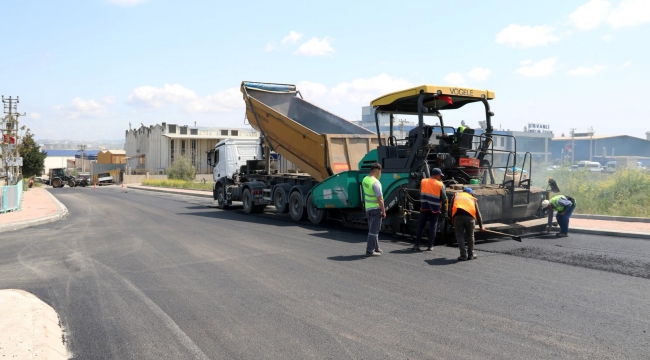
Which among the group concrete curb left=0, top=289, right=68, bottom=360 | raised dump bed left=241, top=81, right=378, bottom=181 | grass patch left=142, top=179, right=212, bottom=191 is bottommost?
concrete curb left=0, top=289, right=68, bottom=360

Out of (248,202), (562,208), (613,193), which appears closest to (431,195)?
(562,208)

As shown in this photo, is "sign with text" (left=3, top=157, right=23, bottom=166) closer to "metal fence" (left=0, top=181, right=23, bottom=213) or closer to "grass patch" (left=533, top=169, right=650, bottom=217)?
"metal fence" (left=0, top=181, right=23, bottom=213)

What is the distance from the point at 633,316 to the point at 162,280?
5.78 metres

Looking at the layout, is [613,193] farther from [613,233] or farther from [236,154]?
[236,154]

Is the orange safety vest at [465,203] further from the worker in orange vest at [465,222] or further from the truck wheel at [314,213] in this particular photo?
the truck wheel at [314,213]

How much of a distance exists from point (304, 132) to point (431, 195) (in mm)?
5487

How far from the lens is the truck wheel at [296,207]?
14.2 meters

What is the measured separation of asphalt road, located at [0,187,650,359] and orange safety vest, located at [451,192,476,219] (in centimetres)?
79

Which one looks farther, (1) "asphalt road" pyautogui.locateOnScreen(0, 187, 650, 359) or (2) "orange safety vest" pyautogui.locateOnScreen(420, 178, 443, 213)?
(2) "orange safety vest" pyautogui.locateOnScreen(420, 178, 443, 213)

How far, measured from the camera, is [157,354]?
458 centimetres

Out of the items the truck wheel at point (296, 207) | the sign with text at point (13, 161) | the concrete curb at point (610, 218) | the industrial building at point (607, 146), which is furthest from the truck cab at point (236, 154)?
the industrial building at point (607, 146)

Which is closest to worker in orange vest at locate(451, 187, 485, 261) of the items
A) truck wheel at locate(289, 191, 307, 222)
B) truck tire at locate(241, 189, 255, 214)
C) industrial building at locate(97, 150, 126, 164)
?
truck wheel at locate(289, 191, 307, 222)

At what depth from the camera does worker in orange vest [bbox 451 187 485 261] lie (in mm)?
8422

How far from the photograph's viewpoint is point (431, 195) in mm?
9172
